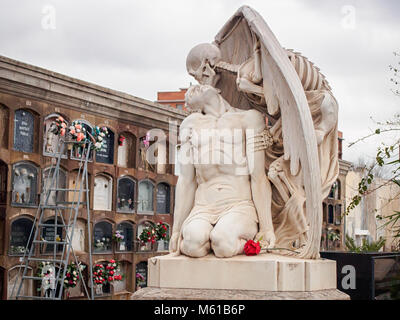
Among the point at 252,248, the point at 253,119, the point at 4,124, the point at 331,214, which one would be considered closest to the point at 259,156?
the point at 253,119

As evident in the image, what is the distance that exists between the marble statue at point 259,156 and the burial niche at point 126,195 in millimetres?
9602

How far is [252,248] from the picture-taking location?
12.6 feet

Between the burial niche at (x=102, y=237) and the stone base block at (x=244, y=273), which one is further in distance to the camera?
the burial niche at (x=102, y=237)

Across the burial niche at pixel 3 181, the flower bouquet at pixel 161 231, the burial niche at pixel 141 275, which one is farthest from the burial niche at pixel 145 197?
the burial niche at pixel 3 181

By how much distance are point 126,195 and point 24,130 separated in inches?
134

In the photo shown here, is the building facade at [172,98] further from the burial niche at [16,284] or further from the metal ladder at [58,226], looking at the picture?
the burial niche at [16,284]

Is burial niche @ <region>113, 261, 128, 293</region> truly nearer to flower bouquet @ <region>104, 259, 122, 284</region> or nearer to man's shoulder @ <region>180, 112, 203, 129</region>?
flower bouquet @ <region>104, 259, 122, 284</region>

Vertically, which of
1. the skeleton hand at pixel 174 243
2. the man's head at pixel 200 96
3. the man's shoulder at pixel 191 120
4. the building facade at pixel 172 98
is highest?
the building facade at pixel 172 98

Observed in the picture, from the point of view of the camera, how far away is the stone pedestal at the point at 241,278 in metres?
3.68

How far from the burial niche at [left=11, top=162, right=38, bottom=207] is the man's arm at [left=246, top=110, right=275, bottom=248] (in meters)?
7.85

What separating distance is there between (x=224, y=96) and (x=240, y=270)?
1.50m

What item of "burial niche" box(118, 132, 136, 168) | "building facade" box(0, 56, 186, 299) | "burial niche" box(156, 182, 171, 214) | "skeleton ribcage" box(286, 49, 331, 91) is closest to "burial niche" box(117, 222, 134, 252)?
"building facade" box(0, 56, 186, 299)

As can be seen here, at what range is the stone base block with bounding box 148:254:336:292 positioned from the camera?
368cm
